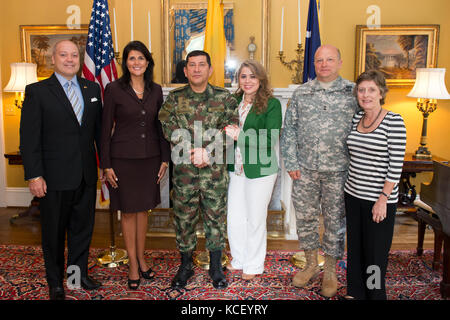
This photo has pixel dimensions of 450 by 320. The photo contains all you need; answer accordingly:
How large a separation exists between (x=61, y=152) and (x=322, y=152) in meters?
1.76

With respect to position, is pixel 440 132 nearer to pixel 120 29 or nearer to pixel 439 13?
pixel 439 13

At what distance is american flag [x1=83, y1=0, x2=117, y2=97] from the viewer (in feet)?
10.8

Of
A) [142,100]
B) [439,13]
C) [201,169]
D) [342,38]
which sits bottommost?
[201,169]

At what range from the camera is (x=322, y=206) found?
103 inches

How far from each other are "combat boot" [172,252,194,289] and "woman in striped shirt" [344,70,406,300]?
1208 mm

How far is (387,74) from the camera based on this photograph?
15.1 feet

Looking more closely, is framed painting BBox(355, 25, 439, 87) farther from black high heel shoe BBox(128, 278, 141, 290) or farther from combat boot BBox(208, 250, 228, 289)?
black high heel shoe BBox(128, 278, 141, 290)

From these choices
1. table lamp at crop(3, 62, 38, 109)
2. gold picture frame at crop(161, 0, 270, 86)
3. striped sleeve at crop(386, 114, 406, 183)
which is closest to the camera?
striped sleeve at crop(386, 114, 406, 183)

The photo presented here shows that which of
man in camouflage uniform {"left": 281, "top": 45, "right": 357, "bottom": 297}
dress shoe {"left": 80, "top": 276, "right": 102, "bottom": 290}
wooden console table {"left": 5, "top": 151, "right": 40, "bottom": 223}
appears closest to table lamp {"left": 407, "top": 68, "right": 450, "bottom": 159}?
man in camouflage uniform {"left": 281, "top": 45, "right": 357, "bottom": 297}

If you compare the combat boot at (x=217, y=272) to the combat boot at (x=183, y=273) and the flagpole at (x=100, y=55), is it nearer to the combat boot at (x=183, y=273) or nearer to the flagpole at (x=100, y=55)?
the combat boot at (x=183, y=273)

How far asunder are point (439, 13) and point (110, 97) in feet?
14.1

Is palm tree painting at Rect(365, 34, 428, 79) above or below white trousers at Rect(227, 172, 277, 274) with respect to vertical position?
above

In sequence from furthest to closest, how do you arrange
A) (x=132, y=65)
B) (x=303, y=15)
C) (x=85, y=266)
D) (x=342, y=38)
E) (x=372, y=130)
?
1. (x=342, y=38)
2. (x=303, y=15)
3. (x=85, y=266)
4. (x=132, y=65)
5. (x=372, y=130)
